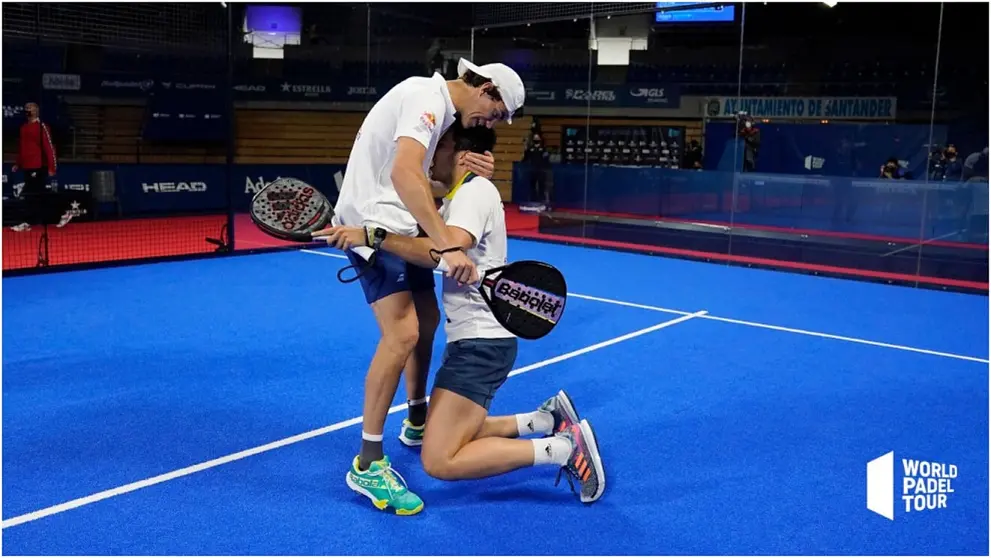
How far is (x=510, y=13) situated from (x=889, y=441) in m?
8.83

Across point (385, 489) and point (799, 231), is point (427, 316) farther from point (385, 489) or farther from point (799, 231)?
point (799, 231)

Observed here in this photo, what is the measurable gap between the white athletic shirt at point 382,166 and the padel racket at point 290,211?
88 millimetres

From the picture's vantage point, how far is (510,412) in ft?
13.9

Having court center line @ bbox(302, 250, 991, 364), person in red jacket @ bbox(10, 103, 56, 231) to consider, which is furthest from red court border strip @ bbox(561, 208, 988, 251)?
person in red jacket @ bbox(10, 103, 56, 231)

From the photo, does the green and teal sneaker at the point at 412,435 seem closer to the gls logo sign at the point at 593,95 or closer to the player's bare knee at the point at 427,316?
the player's bare knee at the point at 427,316

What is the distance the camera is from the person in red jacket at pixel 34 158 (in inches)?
396

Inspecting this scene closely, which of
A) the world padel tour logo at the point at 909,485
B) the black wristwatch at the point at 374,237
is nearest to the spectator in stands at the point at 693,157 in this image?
the world padel tour logo at the point at 909,485

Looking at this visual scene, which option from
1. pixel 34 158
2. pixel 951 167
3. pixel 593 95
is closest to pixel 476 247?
pixel 951 167

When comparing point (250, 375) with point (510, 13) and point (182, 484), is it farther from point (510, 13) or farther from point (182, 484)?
point (510, 13)

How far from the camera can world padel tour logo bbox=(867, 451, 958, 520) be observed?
3215 mm

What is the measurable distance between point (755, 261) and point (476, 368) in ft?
23.1

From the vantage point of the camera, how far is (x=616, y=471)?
3.53m

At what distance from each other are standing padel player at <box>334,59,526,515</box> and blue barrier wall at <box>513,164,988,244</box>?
7.24 m

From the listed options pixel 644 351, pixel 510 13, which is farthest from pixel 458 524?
pixel 510 13
